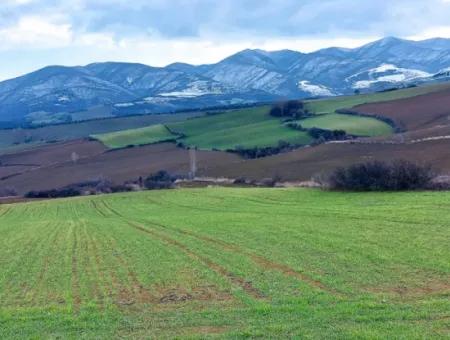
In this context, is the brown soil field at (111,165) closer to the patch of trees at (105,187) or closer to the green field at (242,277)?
the patch of trees at (105,187)

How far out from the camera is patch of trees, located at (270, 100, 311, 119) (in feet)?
473

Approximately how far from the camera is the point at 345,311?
16.7 meters

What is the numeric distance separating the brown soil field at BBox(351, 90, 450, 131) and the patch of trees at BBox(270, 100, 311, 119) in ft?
50.0

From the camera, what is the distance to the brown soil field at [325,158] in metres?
76.4

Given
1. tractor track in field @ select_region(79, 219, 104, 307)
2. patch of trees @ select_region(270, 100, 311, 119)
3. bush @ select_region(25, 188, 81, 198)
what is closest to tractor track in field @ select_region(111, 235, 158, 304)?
tractor track in field @ select_region(79, 219, 104, 307)

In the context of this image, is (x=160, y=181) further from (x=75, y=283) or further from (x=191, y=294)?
(x=191, y=294)

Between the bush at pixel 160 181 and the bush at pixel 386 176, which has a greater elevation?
the bush at pixel 386 176

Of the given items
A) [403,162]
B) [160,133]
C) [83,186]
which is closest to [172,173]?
[83,186]

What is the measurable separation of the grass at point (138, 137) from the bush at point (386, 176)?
90487mm

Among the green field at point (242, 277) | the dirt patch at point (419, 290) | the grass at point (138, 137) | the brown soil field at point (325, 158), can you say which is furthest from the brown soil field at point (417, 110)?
the dirt patch at point (419, 290)

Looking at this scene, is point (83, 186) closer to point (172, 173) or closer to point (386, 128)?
point (172, 173)

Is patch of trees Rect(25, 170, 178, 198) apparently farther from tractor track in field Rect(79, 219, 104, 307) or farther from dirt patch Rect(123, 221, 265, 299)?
dirt patch Rect(123, 221, 265, 299)

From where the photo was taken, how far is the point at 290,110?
14838 cm

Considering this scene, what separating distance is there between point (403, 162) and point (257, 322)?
133 ft
